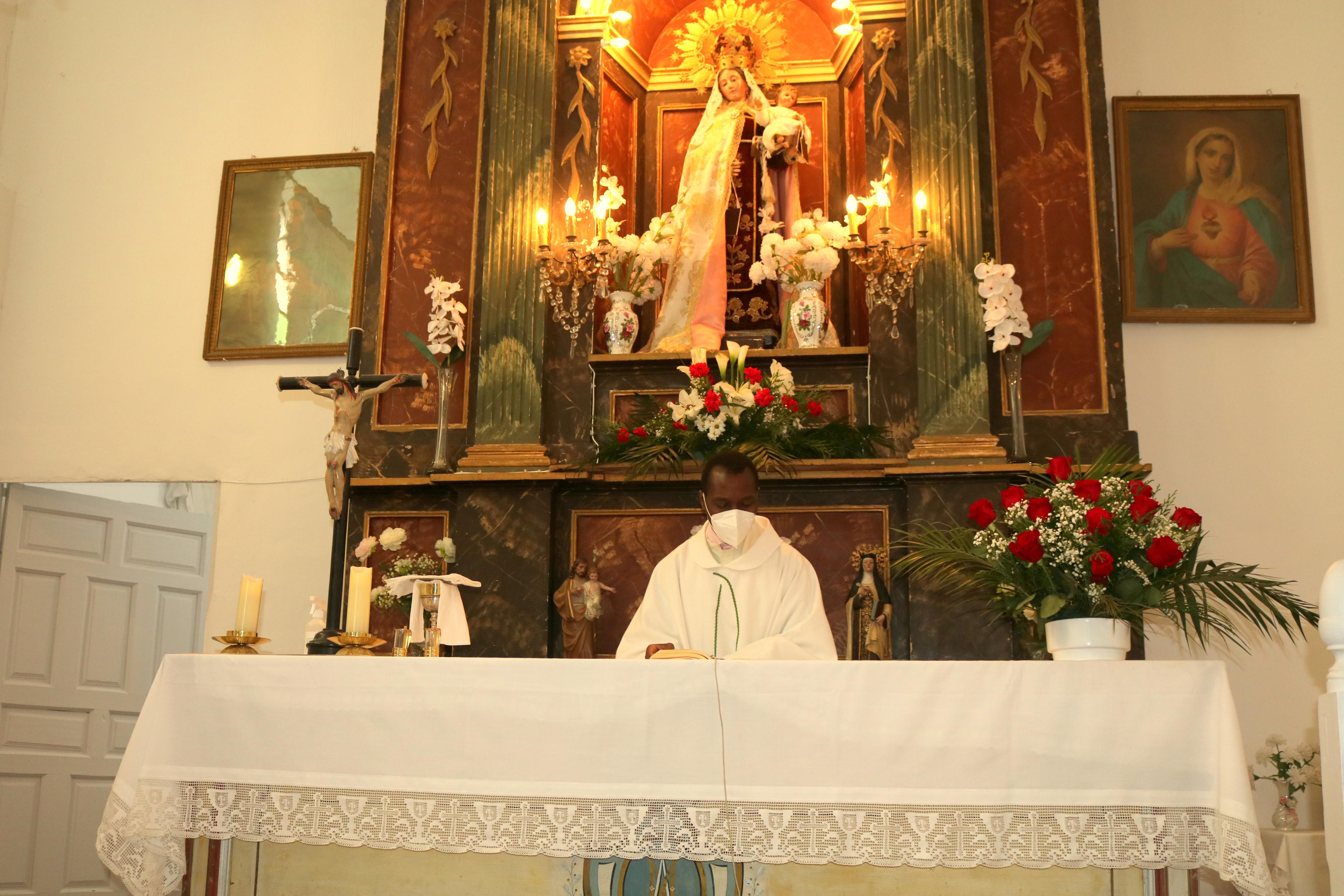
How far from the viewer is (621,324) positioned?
757 cm

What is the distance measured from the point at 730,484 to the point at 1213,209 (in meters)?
4.95

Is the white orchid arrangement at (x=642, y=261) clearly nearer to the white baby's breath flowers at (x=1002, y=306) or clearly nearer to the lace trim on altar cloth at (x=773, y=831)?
the white baby's breath flowers at (x=1002, y=306)

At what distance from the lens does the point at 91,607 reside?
902 cm

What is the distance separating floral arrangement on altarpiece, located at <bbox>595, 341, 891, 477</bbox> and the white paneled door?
3.82 metres

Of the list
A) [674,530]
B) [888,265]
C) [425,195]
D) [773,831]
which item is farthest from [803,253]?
[773,831]

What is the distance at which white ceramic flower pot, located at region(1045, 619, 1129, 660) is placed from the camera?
4.24 meters

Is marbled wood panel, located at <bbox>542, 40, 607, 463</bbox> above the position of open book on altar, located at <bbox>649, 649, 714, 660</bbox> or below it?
above

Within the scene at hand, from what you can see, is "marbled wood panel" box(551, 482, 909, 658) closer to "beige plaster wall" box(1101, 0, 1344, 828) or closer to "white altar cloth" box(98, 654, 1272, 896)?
"beige plaster wall" box(1101, 0, 1344, 828)

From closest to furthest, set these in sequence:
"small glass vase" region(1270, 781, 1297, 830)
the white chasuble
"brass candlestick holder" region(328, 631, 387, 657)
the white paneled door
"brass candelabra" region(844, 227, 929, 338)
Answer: "brass candlestick holder" region(328, 631, 387, 657)
the white chasuble
"small glass vase" region(1270, 781, 1297, 830)
"brass candelabra" region(844, 227, 929, 338)
the white paneled door

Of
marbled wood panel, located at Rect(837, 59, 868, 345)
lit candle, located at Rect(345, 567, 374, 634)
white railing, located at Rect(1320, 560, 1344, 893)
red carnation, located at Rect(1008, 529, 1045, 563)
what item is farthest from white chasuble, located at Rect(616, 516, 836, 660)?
marbled wood panel, located at Rect(837, 59, 868, 345)

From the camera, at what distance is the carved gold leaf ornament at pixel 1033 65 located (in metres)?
7.51

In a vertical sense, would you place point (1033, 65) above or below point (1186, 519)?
above

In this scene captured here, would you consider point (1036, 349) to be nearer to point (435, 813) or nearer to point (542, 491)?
point (542, 491)

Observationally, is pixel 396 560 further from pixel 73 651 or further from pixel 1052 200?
pixel 1052 200
